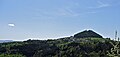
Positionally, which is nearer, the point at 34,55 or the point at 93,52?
the point at 93,52

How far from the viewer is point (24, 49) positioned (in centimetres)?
19500

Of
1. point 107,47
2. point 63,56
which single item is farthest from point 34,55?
point 107,47

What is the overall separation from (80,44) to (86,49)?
12.3 m

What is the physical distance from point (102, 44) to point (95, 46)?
575 cm

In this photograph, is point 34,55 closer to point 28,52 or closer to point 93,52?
point 28,52

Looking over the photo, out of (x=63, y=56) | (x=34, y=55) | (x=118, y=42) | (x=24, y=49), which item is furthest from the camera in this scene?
(x=24, y=49)

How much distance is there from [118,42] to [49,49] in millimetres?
160393

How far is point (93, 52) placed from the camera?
6191 inches

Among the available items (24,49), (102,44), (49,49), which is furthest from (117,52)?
(24,49)

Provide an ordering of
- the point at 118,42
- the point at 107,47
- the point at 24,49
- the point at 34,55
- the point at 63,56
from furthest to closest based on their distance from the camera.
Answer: the point at 24,49 → the point at 34,55 → the point at 63,56 → the point at 107,47 → the point at 118,42

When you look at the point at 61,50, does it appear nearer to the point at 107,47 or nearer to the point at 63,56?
the point at 63,56

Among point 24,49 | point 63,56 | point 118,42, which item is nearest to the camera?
point 118,42

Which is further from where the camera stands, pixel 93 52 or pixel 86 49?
pixel 86 49

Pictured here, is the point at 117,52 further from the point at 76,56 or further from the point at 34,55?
the point at 34,55
